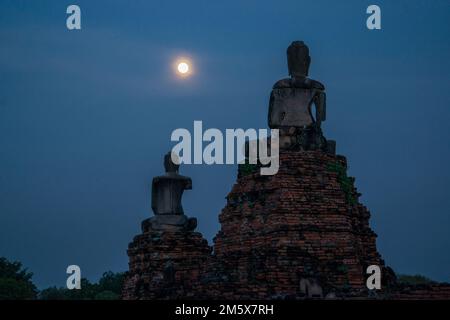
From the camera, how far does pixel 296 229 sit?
23.5 m

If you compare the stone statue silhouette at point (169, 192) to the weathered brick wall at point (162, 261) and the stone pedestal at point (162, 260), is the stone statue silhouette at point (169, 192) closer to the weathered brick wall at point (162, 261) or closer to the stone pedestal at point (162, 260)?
the stone pedestal at point (162, 260)

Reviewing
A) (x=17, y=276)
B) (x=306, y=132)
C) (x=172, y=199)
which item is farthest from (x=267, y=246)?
(x=17, y=276)

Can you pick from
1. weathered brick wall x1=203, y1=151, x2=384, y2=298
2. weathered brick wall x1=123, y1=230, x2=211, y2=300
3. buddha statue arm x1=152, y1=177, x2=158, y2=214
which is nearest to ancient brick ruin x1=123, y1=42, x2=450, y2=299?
weathered brick wall x1=203, y1=151, x2=384, y2=298

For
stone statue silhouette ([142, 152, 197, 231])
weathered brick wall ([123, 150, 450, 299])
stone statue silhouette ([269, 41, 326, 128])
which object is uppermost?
stone statue silhouette ([269, 41, 326, 128])

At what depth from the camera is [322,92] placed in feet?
85.6

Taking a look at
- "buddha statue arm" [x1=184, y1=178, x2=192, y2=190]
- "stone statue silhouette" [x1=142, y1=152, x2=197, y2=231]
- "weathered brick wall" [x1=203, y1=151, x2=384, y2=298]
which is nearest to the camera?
"weathered brick wall" [x1=203, y1=151, x2=384, y2=298]

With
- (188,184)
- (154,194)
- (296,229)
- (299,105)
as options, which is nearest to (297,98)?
(299,105)

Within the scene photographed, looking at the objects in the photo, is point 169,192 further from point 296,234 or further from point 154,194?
point 296,234

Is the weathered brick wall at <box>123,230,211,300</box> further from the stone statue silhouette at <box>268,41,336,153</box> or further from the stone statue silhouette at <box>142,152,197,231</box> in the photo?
the stone statue silhouette at <box>268,41,336,153</box>

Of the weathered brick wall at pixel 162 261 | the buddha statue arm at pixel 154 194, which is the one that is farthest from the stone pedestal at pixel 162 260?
the buddha statue arm at pixel 154 194

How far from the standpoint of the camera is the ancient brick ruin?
22938 millimetres
